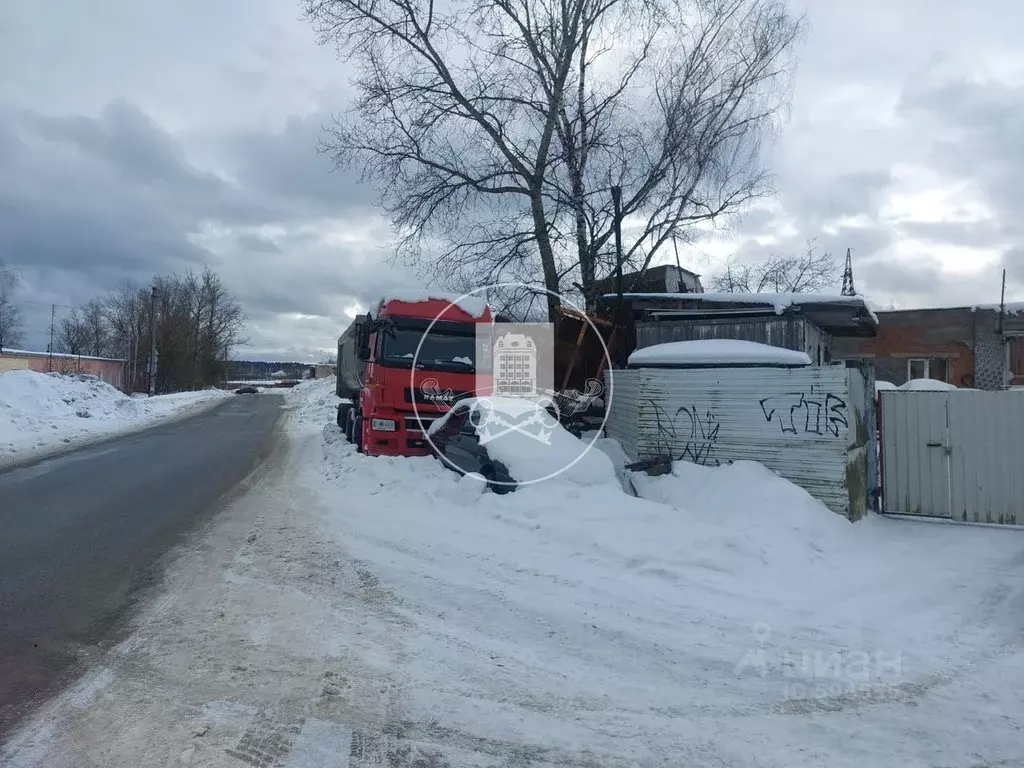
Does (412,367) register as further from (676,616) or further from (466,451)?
(676,616)

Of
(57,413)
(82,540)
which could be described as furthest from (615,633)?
(57,413)

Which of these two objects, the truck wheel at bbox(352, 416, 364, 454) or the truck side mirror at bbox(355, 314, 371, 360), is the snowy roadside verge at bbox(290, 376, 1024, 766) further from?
the truck wheel at bbox(352, 416, 364, 454)

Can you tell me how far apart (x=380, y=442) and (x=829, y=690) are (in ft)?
27.4

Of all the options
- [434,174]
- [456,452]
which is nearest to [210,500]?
[456,452]

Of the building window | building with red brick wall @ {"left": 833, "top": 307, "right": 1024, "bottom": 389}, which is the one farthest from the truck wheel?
the building window

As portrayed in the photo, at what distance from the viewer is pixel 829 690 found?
152 inches

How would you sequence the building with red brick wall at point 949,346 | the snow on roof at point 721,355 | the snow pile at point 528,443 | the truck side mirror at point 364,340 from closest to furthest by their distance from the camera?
the snow pile at point 528,443, the snow on roof at point 721,355, the truck side mirror at point 364,340, the building with red brick wall at point 949,346

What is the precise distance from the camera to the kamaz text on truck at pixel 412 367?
11.1 metres

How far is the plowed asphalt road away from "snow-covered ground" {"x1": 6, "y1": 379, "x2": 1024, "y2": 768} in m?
0.30

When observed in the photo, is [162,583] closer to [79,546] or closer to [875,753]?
[79,546]

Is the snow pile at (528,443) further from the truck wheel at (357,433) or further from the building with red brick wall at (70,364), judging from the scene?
the building with red brick wall at (70,364)

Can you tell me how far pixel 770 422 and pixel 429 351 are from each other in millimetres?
5769

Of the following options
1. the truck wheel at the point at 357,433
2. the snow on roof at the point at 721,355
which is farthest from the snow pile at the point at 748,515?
Result: the truck wheel at the point at 357,433

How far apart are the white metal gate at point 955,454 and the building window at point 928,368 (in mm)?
15048
